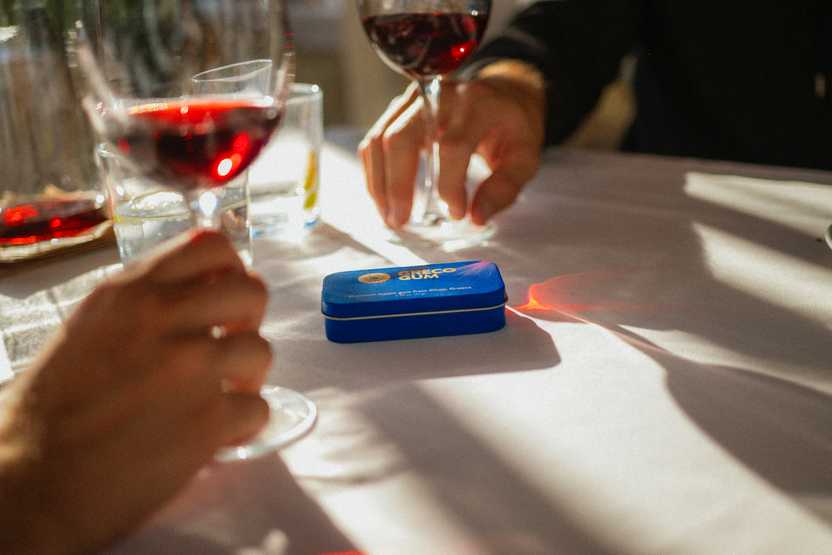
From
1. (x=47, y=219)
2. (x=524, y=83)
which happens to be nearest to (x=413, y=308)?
(x=47, y=219)

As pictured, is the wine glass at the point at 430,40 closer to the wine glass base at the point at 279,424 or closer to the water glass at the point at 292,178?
the water glass at the point at 292,178

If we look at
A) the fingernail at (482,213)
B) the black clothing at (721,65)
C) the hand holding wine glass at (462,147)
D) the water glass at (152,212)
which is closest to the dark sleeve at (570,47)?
the black clothing at (721,65)

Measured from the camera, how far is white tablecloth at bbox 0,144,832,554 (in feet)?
1.18

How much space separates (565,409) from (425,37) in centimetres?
42

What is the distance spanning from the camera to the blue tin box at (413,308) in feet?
1.81

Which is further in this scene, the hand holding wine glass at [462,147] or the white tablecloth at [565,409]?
the hand holding wine glass at [462,147]

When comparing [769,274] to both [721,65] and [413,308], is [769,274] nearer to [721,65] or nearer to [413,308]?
[413,308]

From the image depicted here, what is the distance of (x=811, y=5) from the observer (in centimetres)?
132

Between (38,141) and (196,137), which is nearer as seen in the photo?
(196,137)

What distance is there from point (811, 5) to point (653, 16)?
0.79 ft

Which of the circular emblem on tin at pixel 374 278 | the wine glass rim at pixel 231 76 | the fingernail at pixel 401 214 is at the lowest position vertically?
the fingernail at pixel 401 214

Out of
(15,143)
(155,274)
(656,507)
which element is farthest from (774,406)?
(15,143)

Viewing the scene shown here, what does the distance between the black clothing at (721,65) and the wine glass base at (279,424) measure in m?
0.86

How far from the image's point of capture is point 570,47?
4.06ft
